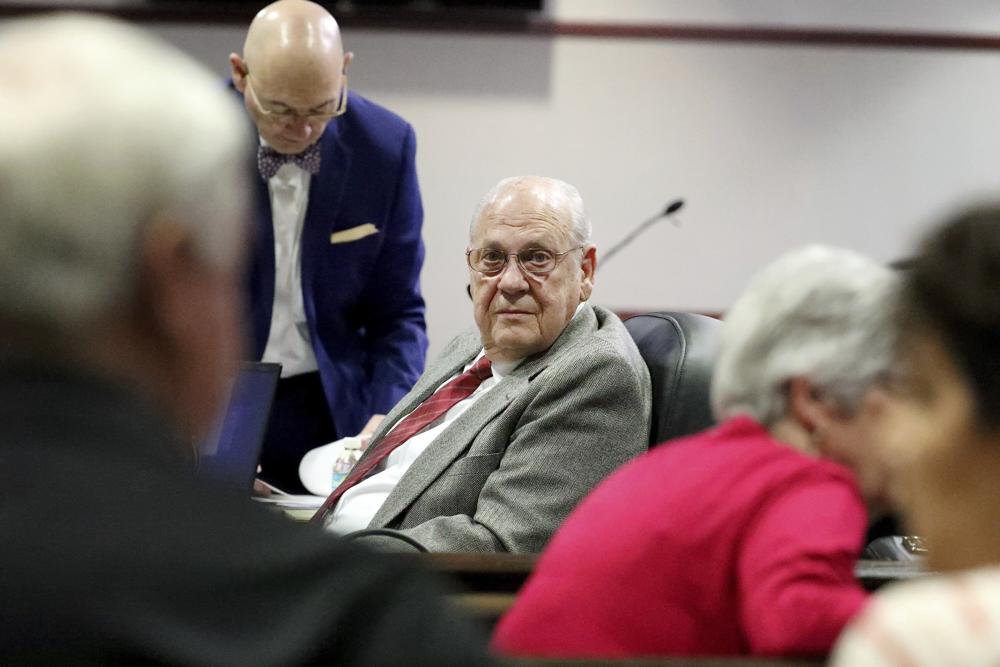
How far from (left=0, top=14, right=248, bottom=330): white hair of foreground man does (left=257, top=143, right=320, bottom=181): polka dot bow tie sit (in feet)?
7.70

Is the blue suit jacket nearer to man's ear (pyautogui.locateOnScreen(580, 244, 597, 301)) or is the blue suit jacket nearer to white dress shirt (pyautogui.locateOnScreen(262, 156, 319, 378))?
white dress shirt (pyautogui.locateOnScreen(262, 156, 319, 378))

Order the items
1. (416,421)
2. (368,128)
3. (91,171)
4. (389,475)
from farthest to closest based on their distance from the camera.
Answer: (368,128) < (416,421) < (389,475) < (91,171)

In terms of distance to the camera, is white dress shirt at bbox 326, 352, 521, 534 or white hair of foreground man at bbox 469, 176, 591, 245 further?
white hair of foreground man at bbox 469, 176, 591, 245

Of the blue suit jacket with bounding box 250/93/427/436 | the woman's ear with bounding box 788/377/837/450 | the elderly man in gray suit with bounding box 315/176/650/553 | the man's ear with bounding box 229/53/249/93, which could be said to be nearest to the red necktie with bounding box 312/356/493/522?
the elderly man in gray suit with bounding box 315/176/650/553

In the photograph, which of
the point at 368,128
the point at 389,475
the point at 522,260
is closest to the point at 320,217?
the point at 368,128

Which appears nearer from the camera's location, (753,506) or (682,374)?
(753,506)

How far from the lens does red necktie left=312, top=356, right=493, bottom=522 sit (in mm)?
2541

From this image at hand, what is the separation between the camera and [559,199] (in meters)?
2.63

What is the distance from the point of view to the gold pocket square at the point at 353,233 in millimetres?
3203

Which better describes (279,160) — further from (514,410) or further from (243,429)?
(514,410)

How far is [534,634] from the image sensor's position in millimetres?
1308

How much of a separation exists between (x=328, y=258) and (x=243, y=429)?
0.71 m

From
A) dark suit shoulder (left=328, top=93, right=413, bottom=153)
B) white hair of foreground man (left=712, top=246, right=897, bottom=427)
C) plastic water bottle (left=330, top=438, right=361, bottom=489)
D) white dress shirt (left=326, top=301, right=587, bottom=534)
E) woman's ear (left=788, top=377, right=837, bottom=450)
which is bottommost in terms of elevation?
plastic water bottle (left=330, top=438, right=361, bottom=489)

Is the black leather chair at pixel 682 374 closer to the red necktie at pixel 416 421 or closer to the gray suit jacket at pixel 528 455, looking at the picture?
the gray suit jacket at pixel 528 455
